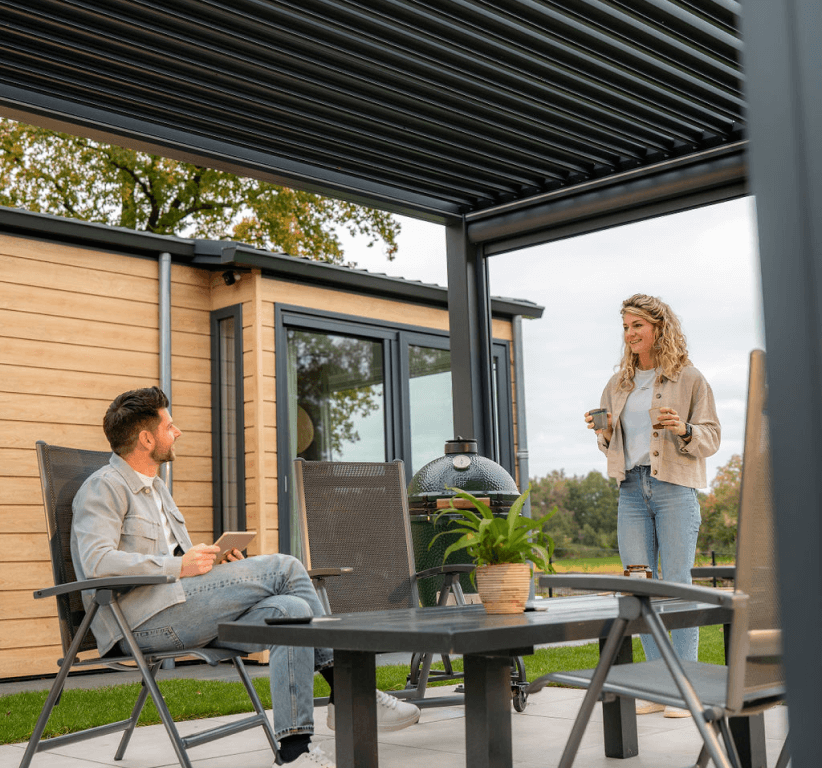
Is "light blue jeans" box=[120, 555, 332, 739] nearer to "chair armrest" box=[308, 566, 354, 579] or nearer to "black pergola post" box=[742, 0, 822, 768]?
"chair armrest" box=[308, 566, 354, 579]

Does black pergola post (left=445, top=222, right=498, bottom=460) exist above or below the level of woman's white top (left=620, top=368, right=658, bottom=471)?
above

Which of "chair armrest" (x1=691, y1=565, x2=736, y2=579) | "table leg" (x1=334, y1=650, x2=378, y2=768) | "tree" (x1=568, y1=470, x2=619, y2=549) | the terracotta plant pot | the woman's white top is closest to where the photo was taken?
"table leg" (x1=334, y1=650, x2=378, y2=768)

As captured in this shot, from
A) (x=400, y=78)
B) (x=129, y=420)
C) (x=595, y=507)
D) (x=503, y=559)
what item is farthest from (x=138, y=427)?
(x=595, y=507)

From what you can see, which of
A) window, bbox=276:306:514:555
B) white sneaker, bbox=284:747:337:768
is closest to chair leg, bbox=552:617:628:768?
white sneaker, bbox=284:747:337:768

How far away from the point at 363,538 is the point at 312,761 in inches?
57.0

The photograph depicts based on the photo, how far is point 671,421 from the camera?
4273mm

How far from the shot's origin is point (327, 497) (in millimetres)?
4375

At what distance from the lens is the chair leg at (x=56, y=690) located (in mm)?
3189

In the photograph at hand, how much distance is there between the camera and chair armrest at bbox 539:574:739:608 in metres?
2.08

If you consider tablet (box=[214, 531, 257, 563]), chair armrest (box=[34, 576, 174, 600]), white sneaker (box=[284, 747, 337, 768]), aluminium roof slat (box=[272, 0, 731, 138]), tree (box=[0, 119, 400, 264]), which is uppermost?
tree (box=[0, 119, 400, 264])

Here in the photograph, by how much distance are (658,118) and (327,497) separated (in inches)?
89.5

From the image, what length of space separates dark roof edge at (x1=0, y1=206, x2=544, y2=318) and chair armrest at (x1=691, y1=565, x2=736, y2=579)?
440cm

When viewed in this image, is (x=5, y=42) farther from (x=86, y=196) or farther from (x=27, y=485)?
(x=86, y=196)

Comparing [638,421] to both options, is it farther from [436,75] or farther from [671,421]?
[436,75]
